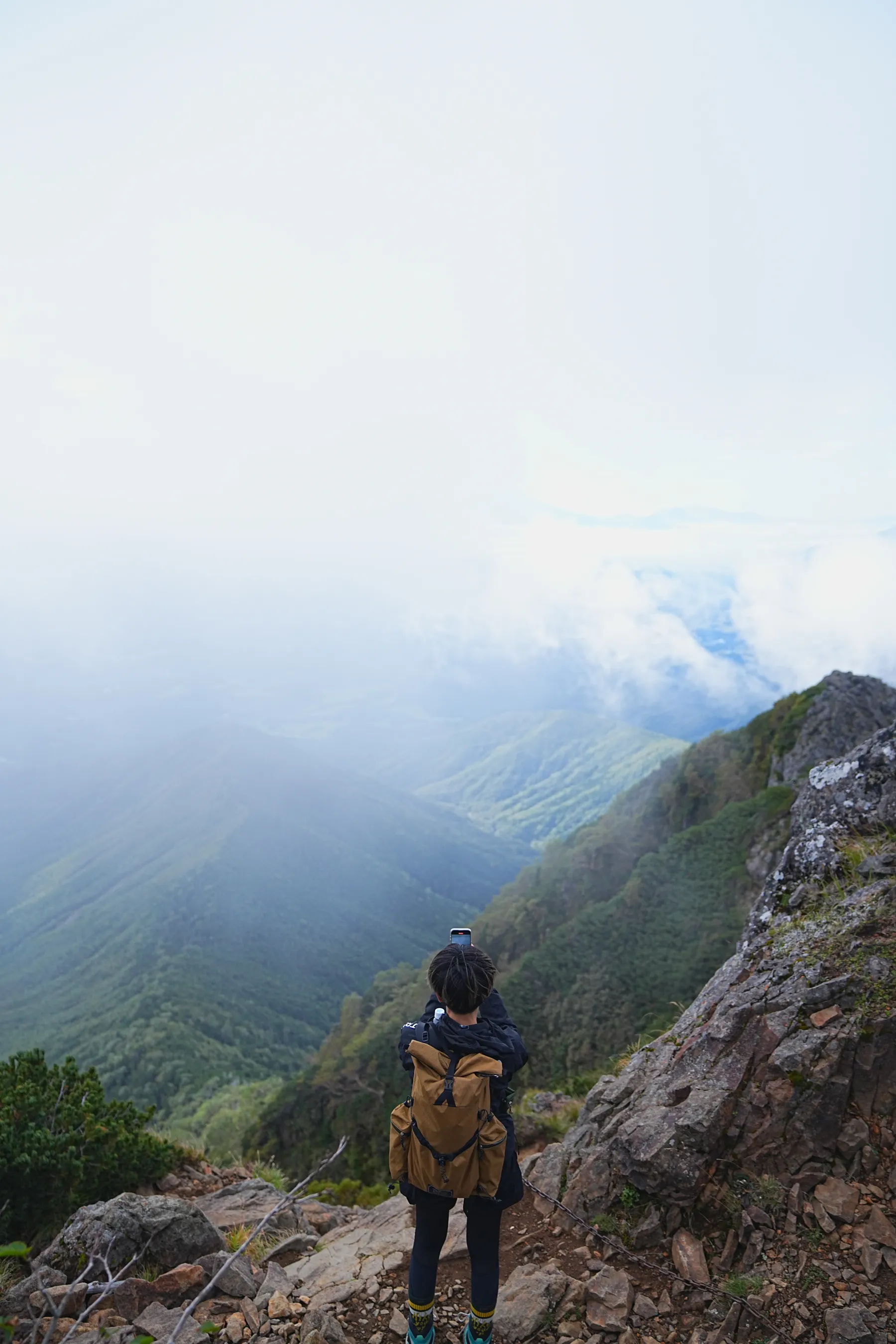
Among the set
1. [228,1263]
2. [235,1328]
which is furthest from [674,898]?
[228,1263]

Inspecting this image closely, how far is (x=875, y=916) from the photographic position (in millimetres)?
6906

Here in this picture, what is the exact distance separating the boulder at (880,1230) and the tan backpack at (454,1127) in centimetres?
335

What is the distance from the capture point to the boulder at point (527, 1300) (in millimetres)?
5555

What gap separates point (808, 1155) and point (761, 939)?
98.3 inches

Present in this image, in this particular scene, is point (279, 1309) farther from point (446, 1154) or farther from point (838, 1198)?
point (838, 1198)

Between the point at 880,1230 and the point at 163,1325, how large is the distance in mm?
6139

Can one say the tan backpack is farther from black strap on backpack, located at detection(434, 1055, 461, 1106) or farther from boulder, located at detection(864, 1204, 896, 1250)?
boulder, located at detection(864, 1204, 896, 1250)

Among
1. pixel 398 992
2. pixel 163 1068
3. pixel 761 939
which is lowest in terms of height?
pixel 163 1068

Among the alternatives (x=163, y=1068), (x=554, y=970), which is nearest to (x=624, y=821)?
(x=554, y=970)

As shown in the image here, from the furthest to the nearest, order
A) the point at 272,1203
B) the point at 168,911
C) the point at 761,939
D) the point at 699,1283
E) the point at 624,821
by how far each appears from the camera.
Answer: the point at 168,911 → the point at 624,821 → the point at 272,1203 → the point at 761,939 → the point at 699,1283

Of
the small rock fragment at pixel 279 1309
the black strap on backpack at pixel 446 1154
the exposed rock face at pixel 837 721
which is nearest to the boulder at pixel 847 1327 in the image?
the black strap on backpack at pixel 446 1154

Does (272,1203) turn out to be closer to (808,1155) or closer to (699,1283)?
(699,1283)

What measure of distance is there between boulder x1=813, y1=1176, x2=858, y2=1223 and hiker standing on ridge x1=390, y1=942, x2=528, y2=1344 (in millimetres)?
2930

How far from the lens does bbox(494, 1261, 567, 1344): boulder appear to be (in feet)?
18.2
